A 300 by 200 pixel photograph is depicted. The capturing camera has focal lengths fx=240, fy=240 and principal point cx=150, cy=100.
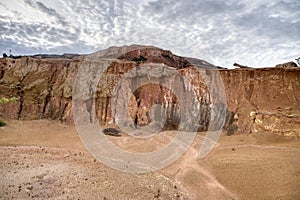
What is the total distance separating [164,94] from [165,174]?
11.4 meters

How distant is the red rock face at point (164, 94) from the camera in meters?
16.0

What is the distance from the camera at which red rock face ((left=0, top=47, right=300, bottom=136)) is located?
1602cm

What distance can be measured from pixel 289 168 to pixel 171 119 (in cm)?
1164

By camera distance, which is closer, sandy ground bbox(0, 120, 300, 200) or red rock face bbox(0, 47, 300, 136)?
sandy ground bbox(0, 120, 300, 200)

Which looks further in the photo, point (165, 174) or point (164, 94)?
point (164, 94)

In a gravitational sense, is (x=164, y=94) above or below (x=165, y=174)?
above

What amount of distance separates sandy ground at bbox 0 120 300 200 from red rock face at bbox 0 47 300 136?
1.83m

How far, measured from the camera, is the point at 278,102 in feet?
52.6

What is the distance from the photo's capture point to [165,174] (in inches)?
426

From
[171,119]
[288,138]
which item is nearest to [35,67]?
[171,119]

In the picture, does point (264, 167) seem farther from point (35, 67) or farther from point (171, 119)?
point (35, 67)

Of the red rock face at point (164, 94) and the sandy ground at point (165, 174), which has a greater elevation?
the red rock face at point (164, 94)

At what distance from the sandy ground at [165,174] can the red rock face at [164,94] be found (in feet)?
6.00

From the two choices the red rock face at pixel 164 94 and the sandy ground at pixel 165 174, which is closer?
the sandy ground at pixel 165 174
